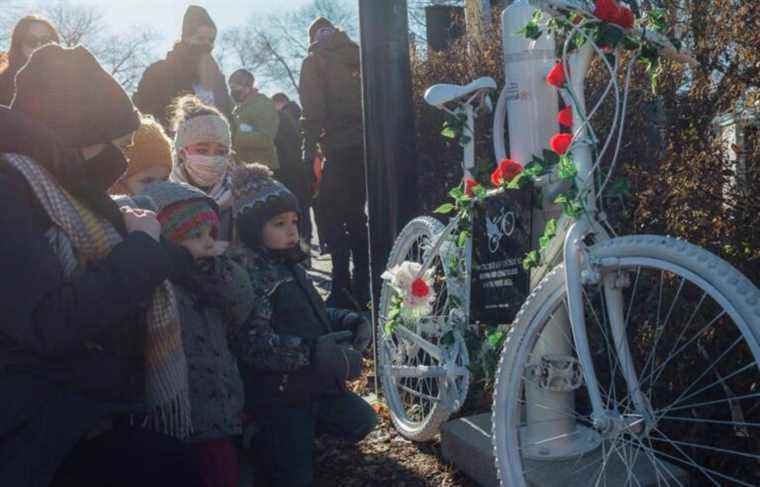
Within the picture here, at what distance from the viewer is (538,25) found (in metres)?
2.43

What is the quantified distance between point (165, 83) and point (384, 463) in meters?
2.66

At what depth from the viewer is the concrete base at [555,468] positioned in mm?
2314

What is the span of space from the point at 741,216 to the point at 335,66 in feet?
11.3

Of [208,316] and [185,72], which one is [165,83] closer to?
[185,72]

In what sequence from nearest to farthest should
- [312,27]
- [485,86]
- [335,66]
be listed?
[485,86] < [335,66] < [312,27]

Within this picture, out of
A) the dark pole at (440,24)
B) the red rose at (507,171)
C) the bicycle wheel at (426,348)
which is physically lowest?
the bicycle wheel at (426,348)

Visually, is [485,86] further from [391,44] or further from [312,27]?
[312,27]

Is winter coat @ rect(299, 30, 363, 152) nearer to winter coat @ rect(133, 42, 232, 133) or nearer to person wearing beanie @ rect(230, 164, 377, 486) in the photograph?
winter coat @ rect(133, 42, 232, 133)

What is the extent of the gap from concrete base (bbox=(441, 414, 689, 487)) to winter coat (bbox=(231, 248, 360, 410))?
0.52 meters

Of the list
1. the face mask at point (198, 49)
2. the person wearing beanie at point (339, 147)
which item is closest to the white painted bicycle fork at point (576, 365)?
the person wearing beanie at point (339, 147)

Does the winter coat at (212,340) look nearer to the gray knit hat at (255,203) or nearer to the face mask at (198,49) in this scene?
the gray knit hat at (255,203)

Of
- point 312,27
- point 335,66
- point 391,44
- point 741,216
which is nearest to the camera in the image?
point 741,216

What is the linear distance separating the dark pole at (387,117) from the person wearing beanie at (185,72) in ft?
5.09

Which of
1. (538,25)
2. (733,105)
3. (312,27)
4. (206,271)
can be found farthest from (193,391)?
(312,27)
